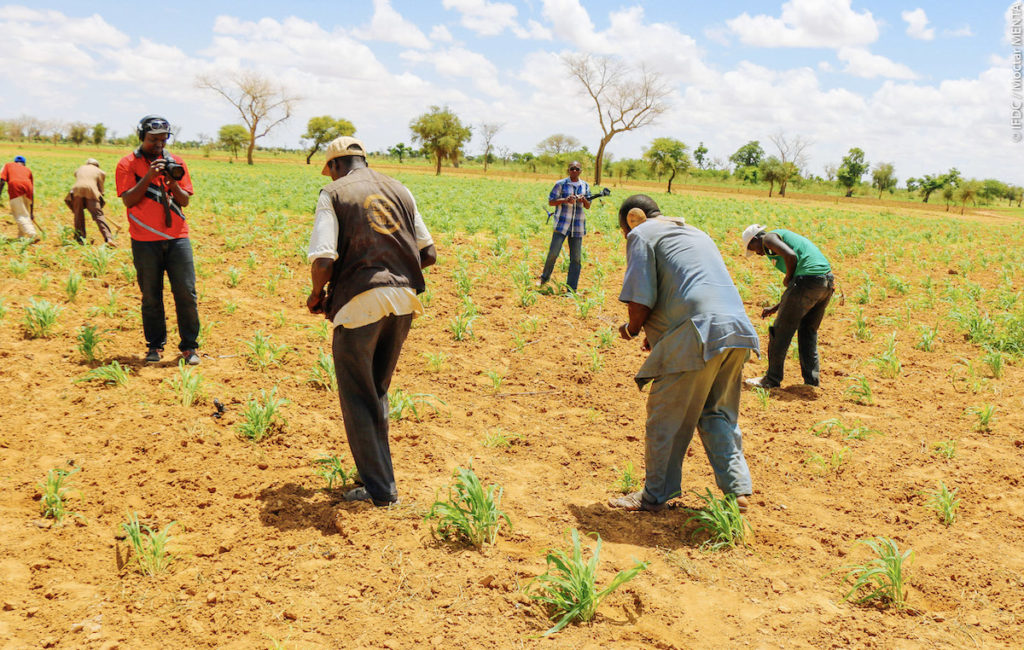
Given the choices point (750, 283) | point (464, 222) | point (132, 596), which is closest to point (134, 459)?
point (132, 596)

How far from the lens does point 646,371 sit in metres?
3.56

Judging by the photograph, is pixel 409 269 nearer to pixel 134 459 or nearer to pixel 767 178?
pixel 134 459

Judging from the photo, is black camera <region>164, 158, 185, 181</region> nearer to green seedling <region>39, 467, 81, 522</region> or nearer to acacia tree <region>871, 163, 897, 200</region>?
green seedling <region>39, 467, 81, 522</region>

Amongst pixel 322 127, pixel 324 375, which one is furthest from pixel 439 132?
pixel 324 375

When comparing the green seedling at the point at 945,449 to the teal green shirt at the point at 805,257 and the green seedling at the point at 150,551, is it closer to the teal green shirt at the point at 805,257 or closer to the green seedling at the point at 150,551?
the teal green shirt at the point at 805,257

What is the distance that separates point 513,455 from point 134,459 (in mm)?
2381

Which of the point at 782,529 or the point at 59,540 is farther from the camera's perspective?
the point at 782,529

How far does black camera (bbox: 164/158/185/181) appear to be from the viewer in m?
5.13

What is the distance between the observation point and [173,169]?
514cm

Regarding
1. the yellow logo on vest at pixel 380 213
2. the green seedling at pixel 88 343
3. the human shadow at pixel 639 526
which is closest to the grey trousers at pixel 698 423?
the human shadow at pixel 639 526

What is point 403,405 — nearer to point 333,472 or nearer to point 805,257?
point 333,472

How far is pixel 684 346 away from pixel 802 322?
3.10 m

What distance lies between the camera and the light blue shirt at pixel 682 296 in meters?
3.38

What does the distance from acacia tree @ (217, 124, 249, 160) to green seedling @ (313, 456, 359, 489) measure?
78051mm
